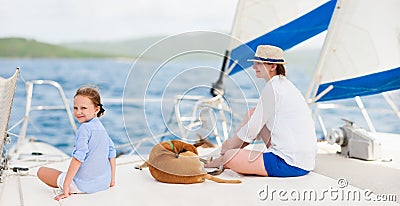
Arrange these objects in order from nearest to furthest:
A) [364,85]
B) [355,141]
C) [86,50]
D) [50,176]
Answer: [50,176]
[355,141]
[364,85]
[86,50]

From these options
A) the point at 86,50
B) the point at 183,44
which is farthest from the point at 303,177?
the point at 86,50

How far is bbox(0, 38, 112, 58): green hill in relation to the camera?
55.2 ft

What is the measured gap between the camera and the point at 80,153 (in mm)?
2082

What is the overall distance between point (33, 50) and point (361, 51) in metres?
15.9

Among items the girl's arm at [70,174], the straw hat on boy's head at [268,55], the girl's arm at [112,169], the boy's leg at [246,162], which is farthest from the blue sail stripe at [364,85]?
the girl's arm at [70,174]

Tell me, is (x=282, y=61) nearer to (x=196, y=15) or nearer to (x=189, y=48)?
(x=189, y=48)

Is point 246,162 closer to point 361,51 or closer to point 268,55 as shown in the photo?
point 268,55

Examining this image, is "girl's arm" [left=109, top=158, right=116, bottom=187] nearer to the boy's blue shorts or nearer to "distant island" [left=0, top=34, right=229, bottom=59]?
the boy's blue shorts

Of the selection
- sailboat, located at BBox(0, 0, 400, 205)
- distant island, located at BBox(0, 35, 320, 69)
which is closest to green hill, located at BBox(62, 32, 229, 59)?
sailboat, located at BBox(0, 0, 400, 205)

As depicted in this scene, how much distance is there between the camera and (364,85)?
3109mm

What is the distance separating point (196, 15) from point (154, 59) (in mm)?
14846

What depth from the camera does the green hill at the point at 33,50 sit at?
16.8 m

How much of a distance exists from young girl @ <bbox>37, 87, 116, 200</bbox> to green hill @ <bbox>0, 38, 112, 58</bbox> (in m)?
15.1

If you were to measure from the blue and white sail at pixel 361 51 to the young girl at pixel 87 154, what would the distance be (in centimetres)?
148
